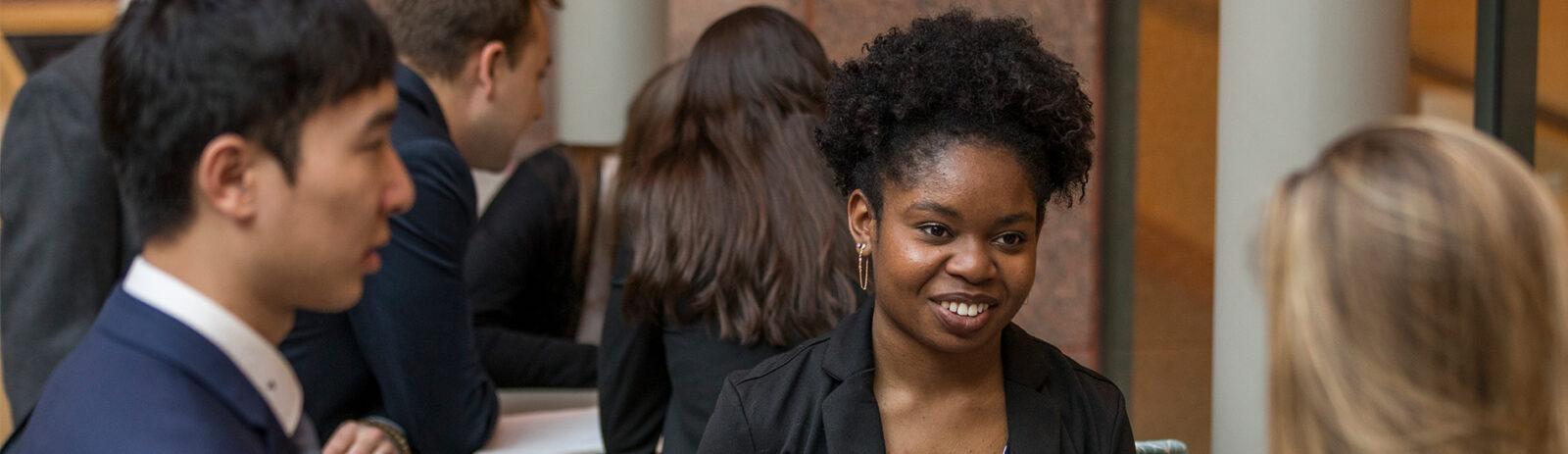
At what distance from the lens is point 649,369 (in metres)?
2.96

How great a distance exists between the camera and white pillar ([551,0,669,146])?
227 inches

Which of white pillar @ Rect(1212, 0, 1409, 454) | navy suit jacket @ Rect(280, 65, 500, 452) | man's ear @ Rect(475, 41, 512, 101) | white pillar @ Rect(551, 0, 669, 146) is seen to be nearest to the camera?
navy suit jacket @ Rect(280, 65, 500, 452)

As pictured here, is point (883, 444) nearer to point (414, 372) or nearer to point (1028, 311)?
point (414, 372)

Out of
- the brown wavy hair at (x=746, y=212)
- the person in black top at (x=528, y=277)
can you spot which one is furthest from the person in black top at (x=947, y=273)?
the person in black top at (x=528, y=277)

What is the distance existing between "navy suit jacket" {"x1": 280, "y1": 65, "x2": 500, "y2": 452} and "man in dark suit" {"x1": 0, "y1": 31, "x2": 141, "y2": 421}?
39 centimetres

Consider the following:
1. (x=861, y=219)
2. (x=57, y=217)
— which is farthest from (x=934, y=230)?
(x=57, y=217)

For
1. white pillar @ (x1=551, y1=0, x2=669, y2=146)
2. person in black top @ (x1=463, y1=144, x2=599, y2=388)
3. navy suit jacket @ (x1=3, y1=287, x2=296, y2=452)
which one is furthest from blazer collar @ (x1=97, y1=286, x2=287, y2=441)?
white pillar @ (x1=551, y1=0, x2=669, y2=146)

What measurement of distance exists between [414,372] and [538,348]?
40.4 inches

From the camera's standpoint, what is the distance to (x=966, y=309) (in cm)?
191

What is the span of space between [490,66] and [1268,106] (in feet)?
5.95

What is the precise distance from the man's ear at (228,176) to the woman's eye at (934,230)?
93 cm

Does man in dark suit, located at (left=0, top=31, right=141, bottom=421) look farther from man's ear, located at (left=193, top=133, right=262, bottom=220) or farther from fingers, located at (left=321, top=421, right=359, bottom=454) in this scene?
man's ear, located at (left=193, top=133, right=262, bottom=220)

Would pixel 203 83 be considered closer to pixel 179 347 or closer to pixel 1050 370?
pixel 179 347

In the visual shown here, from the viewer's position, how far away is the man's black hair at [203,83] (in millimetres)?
1356
